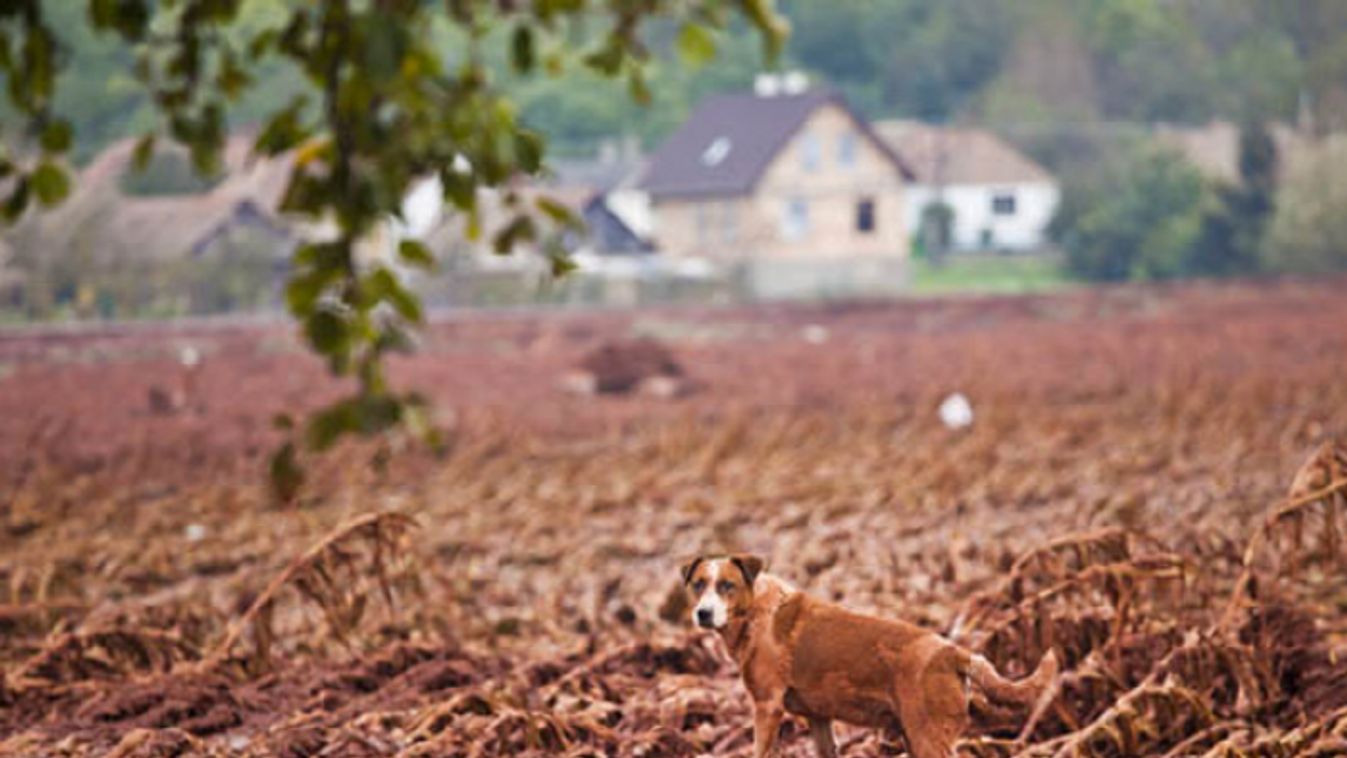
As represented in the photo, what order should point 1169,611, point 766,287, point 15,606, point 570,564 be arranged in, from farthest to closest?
point 766,287 → point 570,564 → point 15,606 → point 1169,611

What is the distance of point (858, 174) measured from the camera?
74.8m

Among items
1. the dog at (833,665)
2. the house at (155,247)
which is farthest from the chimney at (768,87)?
the dog at (833,665)

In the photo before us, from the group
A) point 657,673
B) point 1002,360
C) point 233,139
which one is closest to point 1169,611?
point 657,673

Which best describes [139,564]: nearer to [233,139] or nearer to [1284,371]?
[1284,371]

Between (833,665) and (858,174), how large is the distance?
6939 cm

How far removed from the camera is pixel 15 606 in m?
10.3

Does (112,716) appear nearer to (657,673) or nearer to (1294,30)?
(657,673)

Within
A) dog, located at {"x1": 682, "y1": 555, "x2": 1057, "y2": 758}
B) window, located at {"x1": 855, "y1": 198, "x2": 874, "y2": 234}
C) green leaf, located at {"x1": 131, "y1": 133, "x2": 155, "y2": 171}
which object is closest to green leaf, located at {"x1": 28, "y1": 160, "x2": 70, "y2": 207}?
green leaf, located at {"x1": 131, "y1": 133, "x2": 155, "y2": 171}

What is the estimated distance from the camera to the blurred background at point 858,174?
59656 mm

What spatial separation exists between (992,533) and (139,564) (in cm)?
537

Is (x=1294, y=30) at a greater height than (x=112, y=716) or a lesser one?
greater

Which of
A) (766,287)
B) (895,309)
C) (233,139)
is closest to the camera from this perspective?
(895,309)

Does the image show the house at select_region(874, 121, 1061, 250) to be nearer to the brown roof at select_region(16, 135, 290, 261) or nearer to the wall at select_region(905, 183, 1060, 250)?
the wall at select_region(905, 183, 1060, 250)

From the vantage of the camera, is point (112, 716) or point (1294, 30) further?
point (1294, 30)
